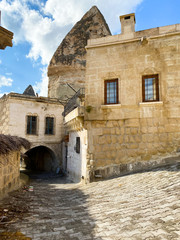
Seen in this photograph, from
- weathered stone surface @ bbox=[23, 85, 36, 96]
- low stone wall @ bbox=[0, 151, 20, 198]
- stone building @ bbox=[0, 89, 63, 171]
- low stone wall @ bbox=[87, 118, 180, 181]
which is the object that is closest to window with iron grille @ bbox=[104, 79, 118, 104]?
low stone wall @ bbox=[87, 118, 180, 181]

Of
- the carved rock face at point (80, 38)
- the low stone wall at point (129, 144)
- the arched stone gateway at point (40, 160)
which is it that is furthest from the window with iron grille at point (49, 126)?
the carved rock face at point (80, 38)

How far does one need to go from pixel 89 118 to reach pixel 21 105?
31.5 ft

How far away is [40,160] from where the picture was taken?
61.2 ft

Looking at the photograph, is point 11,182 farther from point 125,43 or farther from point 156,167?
point 125,43

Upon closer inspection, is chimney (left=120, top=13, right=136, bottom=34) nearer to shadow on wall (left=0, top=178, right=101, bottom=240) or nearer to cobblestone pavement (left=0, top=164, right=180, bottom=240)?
cobblestone pavement (left=0, top=164, right=180, bottom=240)

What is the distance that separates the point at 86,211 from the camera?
4023mm

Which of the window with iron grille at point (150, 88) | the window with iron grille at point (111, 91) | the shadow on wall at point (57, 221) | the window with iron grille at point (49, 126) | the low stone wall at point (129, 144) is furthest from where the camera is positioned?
the window with iron grille at point (49, 126)

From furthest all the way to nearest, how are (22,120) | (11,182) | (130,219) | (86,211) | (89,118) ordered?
1. (22,120)
2. (89,118)
3. (11,182)
4. (86,211)
5. (130,219)

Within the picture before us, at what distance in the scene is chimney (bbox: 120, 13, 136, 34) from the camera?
23.5 feet

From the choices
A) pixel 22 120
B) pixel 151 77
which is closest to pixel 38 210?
pixel 151 77

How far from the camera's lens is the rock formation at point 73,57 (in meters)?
26.1

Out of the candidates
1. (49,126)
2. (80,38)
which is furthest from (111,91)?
(80,38)

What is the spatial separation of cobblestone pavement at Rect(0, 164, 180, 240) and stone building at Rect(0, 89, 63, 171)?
10546mm

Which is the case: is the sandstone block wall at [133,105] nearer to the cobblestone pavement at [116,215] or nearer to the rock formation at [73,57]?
the cobblestone pavement at [116,215]
